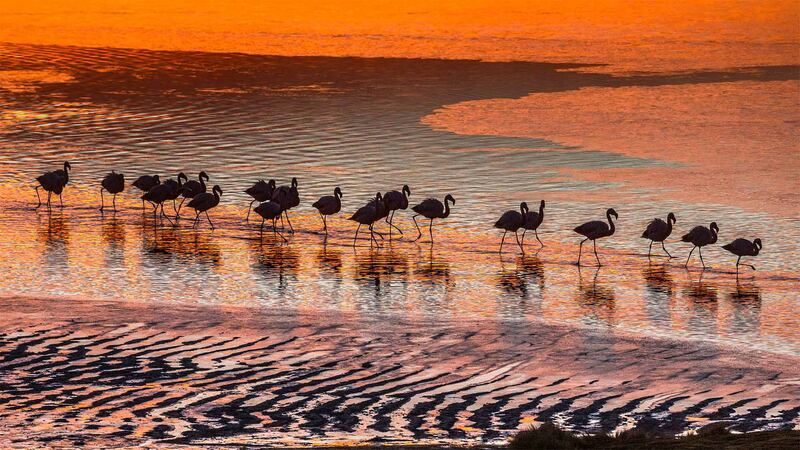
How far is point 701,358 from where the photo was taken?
56.7 ft

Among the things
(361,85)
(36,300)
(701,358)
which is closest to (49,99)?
(361,85)

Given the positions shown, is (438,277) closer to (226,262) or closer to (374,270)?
(374,270)

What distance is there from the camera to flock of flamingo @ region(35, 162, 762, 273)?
23.9 meters

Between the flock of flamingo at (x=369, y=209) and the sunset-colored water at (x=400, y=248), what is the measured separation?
1.22 ft

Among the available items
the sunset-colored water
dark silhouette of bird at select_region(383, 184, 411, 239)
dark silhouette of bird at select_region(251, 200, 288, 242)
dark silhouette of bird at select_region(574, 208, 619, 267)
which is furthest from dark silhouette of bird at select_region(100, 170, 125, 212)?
dark silhouette of bird at select_region(574, 208, 619, 267)

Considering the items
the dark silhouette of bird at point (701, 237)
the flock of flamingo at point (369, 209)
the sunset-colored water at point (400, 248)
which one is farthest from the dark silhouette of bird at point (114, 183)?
the dark silhouette of bird at point (701, 237)

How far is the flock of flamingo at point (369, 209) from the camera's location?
23.9 m

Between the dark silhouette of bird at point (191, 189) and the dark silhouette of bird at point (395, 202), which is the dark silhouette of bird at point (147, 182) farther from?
the dark silhouette of bird at point (395, 202)

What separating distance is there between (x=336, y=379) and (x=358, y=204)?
41.1ft

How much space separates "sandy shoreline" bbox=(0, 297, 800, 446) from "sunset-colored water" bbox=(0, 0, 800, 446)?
5 centimetres

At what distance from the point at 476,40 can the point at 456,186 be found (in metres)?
25.9

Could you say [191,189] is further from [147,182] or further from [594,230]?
[594,230]

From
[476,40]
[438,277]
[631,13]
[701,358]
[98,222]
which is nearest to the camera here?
[701,358]

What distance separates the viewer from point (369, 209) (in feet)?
82.7
